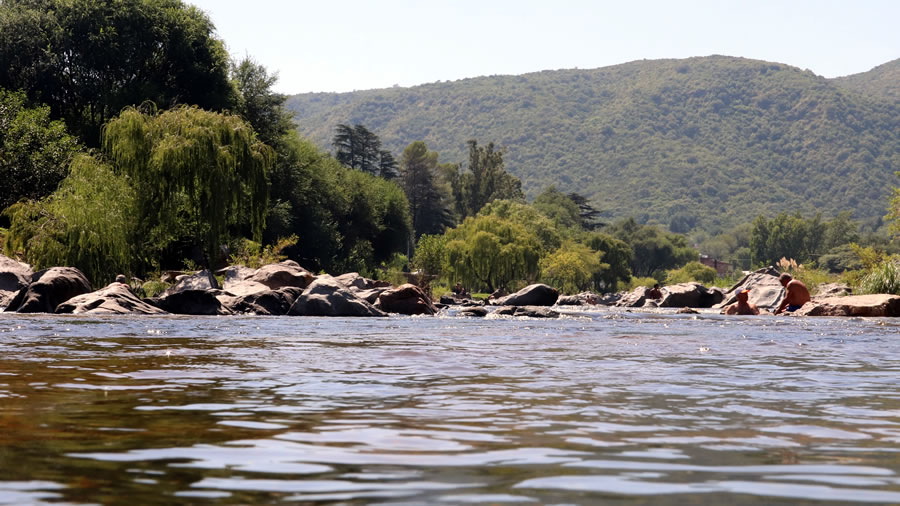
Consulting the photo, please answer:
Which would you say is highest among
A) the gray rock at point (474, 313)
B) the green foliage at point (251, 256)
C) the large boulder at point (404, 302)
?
the green foliage at point (251, 256)

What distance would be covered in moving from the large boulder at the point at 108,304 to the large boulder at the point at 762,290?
2850cm

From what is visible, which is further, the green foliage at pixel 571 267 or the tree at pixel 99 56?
the green foliage at pixel 571 267

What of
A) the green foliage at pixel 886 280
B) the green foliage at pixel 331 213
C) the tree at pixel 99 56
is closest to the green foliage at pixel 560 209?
the green foliage at pixel 331 213

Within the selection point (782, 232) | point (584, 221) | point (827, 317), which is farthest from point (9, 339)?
point (782, 232)

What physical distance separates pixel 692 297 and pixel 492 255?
2564 centimetres

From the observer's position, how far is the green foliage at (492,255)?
74.6 metres

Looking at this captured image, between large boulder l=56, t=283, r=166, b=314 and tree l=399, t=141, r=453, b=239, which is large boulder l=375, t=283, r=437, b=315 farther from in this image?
tree l=399, t=141, r=453, b=239

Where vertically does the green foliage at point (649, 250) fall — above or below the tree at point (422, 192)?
below

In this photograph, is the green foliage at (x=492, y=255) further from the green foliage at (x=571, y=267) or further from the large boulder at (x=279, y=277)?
the large boulder at (x=279, y=277)

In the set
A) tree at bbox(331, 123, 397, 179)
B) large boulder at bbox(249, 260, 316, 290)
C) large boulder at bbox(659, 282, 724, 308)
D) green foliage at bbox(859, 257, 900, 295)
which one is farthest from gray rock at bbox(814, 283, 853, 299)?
tree at bbox(331, 123, 397, 179)

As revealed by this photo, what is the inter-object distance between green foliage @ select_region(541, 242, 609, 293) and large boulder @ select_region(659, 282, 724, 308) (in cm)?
4360

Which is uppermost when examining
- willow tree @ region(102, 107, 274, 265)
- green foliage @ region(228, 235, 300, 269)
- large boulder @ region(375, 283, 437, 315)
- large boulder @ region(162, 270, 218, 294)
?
willow tree @ region(102, 107, 274, 265)

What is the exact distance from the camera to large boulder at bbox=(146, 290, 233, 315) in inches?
1058

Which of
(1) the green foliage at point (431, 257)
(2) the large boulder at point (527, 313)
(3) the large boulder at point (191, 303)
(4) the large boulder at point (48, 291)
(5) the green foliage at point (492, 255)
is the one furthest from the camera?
(1) the green foliage at point (431, 257)
